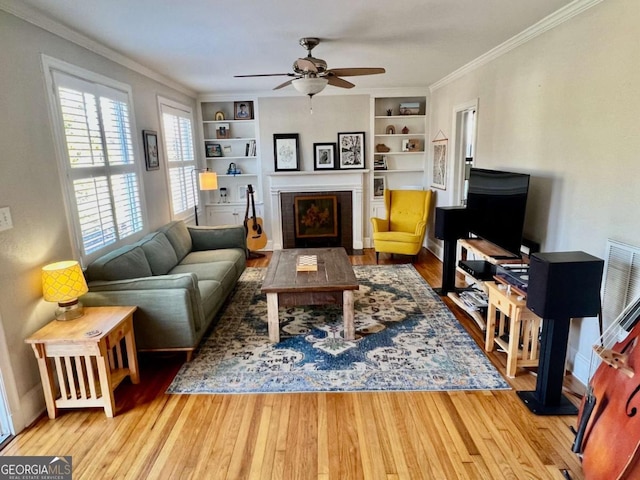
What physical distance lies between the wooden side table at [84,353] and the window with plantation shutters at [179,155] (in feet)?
8.35

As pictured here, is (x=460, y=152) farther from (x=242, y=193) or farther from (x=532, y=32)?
(x=242, y=193)

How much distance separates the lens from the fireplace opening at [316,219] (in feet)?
19.9

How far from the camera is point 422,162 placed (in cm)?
626

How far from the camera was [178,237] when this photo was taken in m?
4.34

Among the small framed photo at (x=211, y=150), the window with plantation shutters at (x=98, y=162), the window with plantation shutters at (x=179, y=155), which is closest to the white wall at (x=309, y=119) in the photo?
the small framed photo at (x=211, y=150)

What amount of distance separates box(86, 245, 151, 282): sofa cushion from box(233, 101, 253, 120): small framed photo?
333 cm

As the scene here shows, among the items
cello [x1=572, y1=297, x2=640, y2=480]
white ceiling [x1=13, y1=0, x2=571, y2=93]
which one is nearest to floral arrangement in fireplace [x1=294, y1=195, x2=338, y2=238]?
white ceiling [x1=13, y1=0, x2=571, y2=93]

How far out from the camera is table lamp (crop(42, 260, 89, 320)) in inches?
93.1

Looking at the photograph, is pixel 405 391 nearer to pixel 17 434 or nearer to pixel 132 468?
pixel 132 468

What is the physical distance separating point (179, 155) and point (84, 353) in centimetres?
345

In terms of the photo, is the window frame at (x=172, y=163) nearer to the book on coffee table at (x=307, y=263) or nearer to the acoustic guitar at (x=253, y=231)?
the acoustic guitar at (x=253, y=231)

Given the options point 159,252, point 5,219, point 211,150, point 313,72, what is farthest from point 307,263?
point 211,150

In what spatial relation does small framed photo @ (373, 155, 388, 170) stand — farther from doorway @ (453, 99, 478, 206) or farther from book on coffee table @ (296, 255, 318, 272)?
book on coffee table @ (296, 255, 318, 272)

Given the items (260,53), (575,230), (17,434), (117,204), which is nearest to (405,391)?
(575,230)
